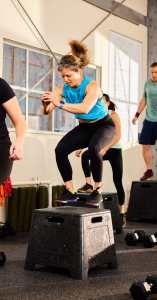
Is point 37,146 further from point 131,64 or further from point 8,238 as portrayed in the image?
point 131,64

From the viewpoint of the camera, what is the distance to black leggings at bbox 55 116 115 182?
11.0ft

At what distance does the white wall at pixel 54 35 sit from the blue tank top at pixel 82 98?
1298 millimetres

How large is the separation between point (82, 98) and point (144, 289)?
1.74m

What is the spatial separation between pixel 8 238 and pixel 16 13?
2.14m

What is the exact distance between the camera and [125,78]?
6270 millimetres

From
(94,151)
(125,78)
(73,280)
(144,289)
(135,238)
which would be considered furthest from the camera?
(125,78)

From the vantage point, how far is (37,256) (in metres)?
2.70

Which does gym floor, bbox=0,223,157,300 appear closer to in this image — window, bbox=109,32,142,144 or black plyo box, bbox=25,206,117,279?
black plyo box, bbox=25,206,117,279

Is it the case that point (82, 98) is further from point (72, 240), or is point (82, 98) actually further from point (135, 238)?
point (72, 240)

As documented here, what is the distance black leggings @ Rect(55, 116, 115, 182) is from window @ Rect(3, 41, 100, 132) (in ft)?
4.38

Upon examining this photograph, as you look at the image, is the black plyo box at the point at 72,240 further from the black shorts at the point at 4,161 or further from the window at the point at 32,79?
the window at the point at 32,79

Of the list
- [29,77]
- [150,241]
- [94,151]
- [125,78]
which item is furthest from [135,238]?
[125,78]

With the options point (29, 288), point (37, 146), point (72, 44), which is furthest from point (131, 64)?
point (29, 288)

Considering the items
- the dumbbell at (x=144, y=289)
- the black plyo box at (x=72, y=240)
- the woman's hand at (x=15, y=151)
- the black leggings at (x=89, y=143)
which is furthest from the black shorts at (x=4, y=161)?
the black leggings at (x=89, y=143)
